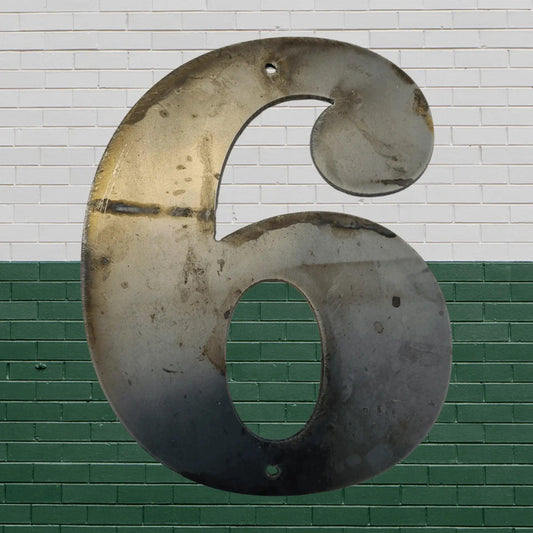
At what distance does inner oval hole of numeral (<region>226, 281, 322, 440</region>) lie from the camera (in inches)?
188

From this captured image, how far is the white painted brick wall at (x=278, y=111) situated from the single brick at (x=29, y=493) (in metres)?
1.12

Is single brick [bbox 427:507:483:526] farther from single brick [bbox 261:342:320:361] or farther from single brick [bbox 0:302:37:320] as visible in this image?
single brick [bbox 0:302:37:320]

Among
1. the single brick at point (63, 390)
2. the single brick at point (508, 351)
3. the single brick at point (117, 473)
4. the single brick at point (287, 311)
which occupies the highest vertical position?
the single brick at point (287, 311)

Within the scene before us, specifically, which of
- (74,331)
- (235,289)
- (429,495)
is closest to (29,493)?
(74,331)

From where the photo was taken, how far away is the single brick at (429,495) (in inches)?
187

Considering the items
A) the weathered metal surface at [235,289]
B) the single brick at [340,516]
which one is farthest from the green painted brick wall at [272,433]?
the weathered metal surface at [235,289]

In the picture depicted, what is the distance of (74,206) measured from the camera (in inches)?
192

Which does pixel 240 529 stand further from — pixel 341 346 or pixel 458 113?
pixel 458 113

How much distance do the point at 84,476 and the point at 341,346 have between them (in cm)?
151

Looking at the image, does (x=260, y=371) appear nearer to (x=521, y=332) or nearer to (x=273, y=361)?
(x=273, y=361)

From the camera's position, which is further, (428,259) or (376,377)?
(428,259)

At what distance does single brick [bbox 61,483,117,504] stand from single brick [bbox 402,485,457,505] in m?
1.42

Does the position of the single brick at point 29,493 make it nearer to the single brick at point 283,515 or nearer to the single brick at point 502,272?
the single brick at point 283,515

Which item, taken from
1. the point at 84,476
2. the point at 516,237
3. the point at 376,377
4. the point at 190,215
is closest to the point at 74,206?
the point at 190,215
